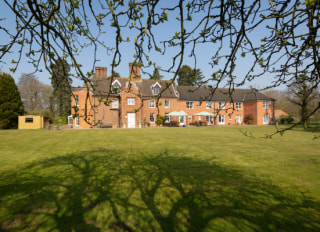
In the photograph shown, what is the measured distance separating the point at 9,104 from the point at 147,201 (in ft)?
114

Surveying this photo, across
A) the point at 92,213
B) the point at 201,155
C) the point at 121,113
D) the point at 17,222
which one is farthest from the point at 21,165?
the point at 121,113

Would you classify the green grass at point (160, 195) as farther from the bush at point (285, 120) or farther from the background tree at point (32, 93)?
the background tree at point (32, 93)

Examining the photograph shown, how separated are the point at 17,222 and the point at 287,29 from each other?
655 centimetres

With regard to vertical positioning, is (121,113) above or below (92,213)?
above

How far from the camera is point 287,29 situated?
12.4 feet

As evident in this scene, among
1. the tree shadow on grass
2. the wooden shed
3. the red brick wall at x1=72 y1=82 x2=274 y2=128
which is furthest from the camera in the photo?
the red brick wall at x1=72 y1=82 x2=274 y2=128

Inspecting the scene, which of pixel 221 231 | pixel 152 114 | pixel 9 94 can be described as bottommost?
pixel 221 231

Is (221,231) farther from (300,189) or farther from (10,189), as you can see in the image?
(10,189)

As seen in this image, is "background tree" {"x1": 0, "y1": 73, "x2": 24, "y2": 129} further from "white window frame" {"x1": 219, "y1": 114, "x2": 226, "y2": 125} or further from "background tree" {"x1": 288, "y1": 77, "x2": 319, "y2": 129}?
"white window frame" {"x1": 219, "y1": 114, "x2": 226, "y2": 125}

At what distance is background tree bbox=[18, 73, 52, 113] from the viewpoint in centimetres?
4372

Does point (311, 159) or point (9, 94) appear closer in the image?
point (311, 159)

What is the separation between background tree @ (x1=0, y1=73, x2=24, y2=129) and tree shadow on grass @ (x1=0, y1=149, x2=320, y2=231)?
2937 centimetres

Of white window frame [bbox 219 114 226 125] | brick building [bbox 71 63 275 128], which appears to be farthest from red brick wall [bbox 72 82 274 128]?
white window frame [bbox 219 114 226 125]

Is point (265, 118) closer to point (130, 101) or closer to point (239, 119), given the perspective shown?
point (239, 119)
